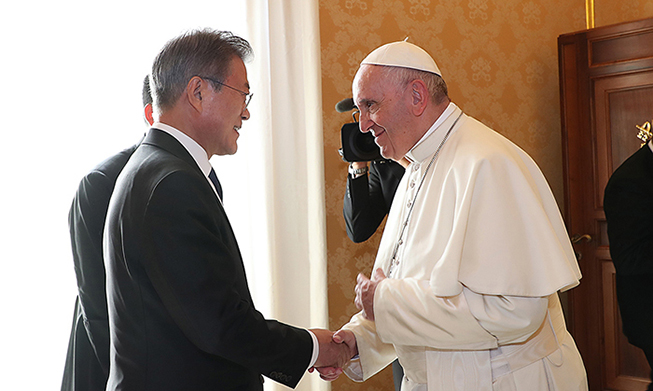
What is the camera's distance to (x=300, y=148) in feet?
10.4

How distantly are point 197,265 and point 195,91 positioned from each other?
1.76 ft

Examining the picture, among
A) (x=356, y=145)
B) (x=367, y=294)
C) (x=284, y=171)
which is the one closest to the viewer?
(x=367, y=294)

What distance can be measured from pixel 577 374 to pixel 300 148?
1.85 metres

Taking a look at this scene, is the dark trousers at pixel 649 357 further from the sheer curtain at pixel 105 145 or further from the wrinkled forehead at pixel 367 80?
the wrinkled forehead at pixel 367 80

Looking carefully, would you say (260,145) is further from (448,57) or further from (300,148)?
(448,57)

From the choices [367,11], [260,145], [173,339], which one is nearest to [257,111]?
[260,145]

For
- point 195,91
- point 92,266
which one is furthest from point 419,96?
point 92,266

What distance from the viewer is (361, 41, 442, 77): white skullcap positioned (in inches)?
74.1

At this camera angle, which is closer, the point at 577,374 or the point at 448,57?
the point at 577,374

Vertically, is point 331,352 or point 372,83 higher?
point 372,83

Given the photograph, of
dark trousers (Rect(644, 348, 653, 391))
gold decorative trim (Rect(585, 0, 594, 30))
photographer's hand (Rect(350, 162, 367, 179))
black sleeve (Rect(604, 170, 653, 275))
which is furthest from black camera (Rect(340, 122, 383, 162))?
gold decorative trim (Rect(585, 0, 594, 30))

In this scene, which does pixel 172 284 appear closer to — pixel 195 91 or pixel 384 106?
pixel 195 91

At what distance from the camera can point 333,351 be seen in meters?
1.89

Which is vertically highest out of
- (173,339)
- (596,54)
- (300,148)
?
(596,54)
